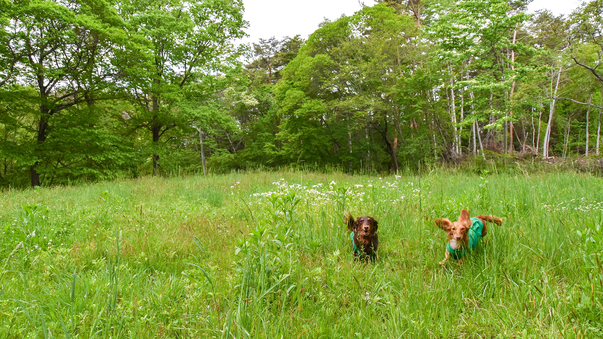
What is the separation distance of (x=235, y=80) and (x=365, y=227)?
15.6m

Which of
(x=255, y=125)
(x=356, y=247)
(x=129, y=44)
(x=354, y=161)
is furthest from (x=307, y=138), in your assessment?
(x=356, y=247)

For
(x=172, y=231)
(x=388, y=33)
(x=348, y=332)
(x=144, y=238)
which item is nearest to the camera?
(x=348, y=332)

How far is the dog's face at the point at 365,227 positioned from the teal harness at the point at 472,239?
1.88 ft

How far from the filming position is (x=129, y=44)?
35.1ft

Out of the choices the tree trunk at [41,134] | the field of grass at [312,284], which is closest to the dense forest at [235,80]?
the tree trunk at [41,134]

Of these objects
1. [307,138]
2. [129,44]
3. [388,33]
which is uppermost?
[388,33]

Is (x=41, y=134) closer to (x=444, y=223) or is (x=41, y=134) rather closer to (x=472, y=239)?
(x=444, y=223)

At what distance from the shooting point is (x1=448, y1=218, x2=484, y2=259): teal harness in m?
1.95

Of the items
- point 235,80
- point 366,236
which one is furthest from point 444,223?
point 235,80

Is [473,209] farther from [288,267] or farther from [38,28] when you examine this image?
[38,28]

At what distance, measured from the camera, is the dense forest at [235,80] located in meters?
10.1

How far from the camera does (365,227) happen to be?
2051mm

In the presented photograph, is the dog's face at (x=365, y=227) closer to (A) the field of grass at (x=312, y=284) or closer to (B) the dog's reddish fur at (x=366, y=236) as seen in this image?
(B) the dog's reddish fur at (x=366, y=236)

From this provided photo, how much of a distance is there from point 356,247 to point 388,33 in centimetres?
1519
